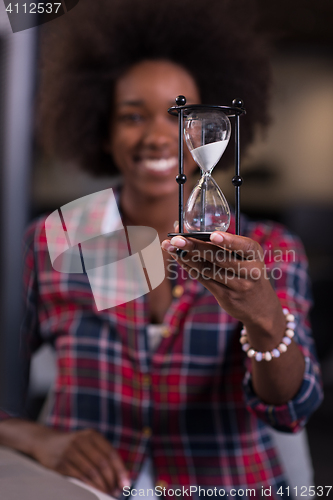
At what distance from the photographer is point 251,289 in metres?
0.28

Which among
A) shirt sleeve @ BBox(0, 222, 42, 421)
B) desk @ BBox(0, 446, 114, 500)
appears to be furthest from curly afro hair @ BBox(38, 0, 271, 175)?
desk @ BBox(0, 446, 114, 500)

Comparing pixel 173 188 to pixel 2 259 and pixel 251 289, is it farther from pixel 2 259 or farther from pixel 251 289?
pixel 2 259

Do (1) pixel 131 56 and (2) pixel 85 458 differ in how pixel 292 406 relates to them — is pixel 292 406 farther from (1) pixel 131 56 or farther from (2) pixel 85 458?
(1) pixel 131 56

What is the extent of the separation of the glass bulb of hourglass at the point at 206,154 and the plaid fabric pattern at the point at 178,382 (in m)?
0.23

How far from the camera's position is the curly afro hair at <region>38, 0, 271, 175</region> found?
512 millimetres

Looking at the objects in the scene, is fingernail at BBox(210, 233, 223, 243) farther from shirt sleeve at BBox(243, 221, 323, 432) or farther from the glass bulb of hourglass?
shirt sleeve at BBox(243, 221, 323, 432)

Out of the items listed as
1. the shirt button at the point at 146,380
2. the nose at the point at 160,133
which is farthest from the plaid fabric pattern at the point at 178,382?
the nose at the point at 160,133

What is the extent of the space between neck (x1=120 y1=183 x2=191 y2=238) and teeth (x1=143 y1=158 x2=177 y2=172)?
3cm

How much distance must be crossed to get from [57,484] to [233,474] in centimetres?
23

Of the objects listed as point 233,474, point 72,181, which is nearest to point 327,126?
point 72,181

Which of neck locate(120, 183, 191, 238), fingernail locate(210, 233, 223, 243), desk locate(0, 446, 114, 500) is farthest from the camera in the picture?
neck locate(120, 183, 191, 238)

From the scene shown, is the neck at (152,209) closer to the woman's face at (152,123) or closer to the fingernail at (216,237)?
the woman's face at (152,123)

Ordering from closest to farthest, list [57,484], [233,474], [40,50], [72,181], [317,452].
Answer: [57,484]
[233,474]
[40,50]
[72,181]
[317,452]

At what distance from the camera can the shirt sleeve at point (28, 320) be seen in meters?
0.63
